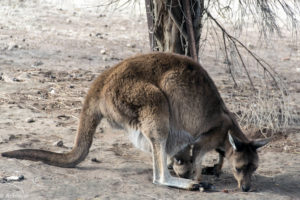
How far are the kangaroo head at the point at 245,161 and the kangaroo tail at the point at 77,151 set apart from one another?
4.39 ft

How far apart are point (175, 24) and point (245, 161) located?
2.47m

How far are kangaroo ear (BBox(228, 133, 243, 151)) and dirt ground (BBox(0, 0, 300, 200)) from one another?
1.42ft

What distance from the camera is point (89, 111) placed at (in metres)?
5.26

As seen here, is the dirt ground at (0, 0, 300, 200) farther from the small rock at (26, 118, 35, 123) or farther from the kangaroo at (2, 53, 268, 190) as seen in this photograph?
the kangaroo at (2, 53, 268, 190)

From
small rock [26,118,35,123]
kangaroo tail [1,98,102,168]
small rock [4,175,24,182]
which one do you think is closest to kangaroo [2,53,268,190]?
kangaroo tail [1,98,102,168]

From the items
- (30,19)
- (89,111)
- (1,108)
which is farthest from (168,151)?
(30,19)

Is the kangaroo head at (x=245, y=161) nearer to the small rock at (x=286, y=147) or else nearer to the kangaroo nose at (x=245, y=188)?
the kangaroo nose at (x=245, y=188)

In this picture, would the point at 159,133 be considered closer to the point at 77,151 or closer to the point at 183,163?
the point at 183,163

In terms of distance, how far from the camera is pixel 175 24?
710 centimetres

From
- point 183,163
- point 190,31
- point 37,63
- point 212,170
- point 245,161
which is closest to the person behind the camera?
point 245,161

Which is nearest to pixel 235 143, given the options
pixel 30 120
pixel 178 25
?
pixel 178 25

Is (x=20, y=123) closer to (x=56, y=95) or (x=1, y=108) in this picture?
(x=1, y=108)

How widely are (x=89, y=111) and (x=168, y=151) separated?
3.00 feet

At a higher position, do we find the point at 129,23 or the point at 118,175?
the point at 129,23
